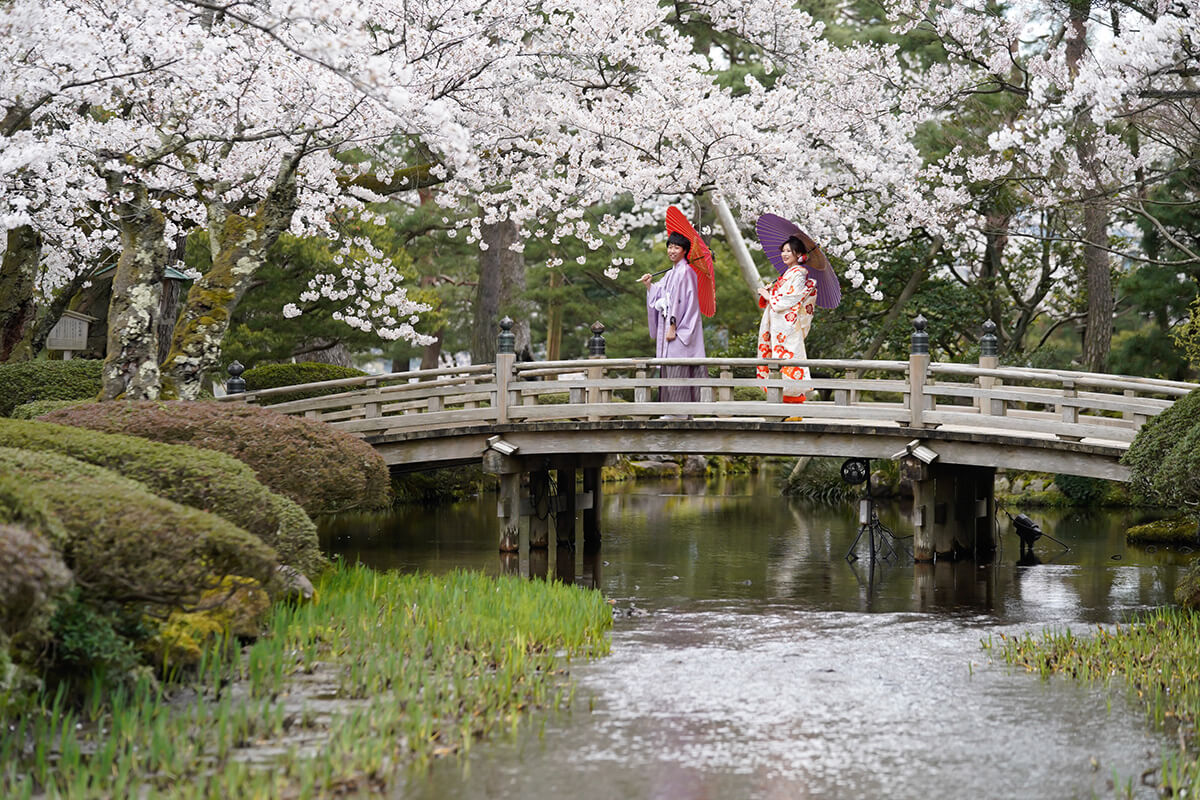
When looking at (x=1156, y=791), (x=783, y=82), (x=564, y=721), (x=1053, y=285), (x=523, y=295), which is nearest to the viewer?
(x=1156, y=791)

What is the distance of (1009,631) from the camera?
1027cm

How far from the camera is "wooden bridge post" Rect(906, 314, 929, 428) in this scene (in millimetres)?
14297

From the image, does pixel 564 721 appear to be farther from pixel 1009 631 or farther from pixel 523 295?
pixel 523 295

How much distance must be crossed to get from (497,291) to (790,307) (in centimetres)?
1168

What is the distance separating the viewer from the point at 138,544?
254 inches

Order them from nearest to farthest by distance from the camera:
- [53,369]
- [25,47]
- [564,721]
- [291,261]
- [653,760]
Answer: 1. [653,760]
2. [564,721]
3. [25,47]
4. [53,369]
5. [291,261]

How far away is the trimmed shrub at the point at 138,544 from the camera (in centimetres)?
638

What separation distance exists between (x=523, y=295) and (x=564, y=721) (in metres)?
22.3

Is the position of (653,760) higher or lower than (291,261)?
lower

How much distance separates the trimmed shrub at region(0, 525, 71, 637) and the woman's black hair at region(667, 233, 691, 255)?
35.4ft

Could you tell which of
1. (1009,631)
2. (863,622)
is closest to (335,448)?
(863,622)

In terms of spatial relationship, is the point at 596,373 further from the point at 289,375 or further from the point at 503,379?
the point at 289,375

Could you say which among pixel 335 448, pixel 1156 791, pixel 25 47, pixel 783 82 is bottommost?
pixel 1156 791

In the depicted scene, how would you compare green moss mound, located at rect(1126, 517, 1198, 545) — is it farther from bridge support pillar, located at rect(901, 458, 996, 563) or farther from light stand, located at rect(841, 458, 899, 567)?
light stand, located at rect(841, 458, 899, 567)
